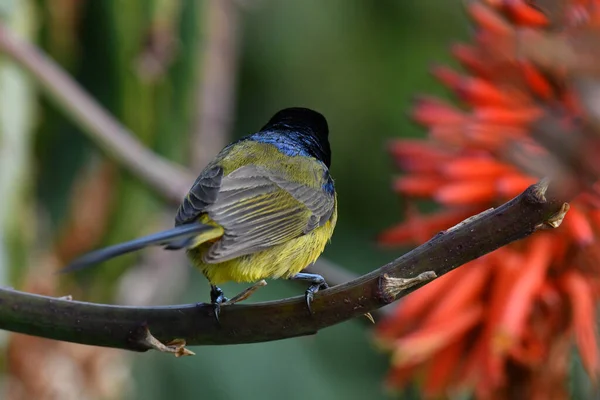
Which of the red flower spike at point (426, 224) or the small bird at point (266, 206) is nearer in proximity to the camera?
the small bird at point (266, 206)

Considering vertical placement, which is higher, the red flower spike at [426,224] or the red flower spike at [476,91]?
the red flower spike at [476,91]

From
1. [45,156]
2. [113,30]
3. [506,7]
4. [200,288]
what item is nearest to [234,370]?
[200,288]

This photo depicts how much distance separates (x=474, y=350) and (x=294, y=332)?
1076 mm

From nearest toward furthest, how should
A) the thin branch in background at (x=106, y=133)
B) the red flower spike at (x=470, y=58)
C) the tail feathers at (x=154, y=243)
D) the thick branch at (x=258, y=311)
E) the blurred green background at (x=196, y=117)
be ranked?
the tail feathers at (x=154, y=243), the thick branch at (x=258, y=311), the red flower spike at (x=470, y=58), the thin branch in background at (x=106, y=133), the blurred green background at (x=196, y=117)

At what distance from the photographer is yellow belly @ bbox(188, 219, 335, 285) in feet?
5.65

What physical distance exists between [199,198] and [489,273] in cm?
83

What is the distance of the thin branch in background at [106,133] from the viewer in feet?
7.63

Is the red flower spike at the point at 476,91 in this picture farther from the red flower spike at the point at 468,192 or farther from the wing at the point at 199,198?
the wing at the point at 199,198

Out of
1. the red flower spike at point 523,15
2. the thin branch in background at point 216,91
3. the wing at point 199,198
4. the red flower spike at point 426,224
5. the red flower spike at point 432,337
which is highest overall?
the thin branch in background at point 216,91

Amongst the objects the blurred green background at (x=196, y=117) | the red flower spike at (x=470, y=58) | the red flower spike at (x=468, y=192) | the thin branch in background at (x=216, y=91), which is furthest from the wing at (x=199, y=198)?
the thin branch in background at (x=216, y=91)

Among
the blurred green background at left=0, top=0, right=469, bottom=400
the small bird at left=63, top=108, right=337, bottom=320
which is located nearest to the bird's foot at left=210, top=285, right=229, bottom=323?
the small bird at left=63, top=108, right=337, bottom=320

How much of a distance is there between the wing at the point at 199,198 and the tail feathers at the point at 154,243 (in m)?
0.05

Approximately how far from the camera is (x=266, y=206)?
1859 mm

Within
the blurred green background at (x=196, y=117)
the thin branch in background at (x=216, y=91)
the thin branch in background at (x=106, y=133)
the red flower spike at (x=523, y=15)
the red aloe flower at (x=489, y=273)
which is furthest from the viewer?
the thin branch in background at (x=216, y=91)
